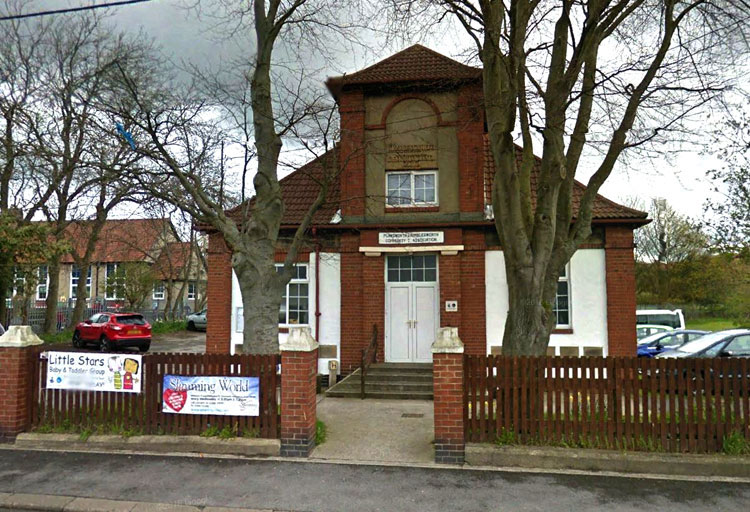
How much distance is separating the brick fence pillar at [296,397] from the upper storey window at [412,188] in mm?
6733

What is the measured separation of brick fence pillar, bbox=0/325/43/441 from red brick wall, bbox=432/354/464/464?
235 inches

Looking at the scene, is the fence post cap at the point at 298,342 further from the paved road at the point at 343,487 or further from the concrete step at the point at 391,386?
the concrete step at the point at 391,386

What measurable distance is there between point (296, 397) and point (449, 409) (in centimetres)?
201

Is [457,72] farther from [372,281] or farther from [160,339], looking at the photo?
[160,339]

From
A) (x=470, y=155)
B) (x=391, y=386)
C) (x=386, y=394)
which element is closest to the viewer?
(x=386, y=394)

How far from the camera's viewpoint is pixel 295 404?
686 centimetres

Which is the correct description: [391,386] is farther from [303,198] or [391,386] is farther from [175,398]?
[303,198]

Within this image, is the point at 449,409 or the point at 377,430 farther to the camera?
the point at 377,430

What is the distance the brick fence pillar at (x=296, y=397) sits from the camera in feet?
22.4

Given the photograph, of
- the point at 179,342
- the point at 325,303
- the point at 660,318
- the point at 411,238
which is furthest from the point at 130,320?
the point at 660,318

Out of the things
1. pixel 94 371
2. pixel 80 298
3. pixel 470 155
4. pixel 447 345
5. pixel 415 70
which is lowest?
pixel 94 371

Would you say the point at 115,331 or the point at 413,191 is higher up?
the point at 413,191

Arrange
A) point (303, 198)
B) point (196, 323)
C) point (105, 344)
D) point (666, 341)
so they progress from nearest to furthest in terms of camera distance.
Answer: point (303, 198) < point (666, 341) < point (105, 344) < point (196, 323)

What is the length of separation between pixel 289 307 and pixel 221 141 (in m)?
4.84
